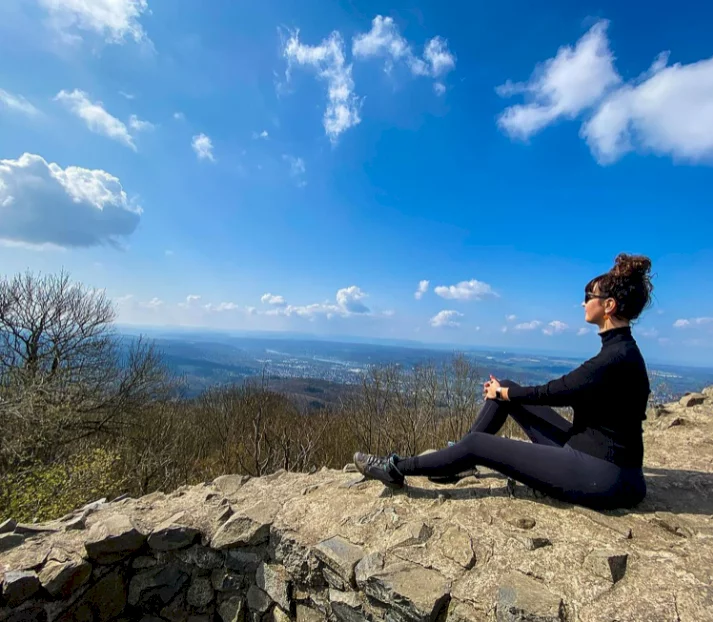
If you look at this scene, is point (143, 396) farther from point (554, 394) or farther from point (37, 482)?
point (554, 394)

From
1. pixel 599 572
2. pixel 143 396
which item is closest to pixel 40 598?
pixel 599 572

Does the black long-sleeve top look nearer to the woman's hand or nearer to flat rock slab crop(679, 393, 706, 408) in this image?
the woman's hand

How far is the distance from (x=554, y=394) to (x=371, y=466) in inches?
63.2

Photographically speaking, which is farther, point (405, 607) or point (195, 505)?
point (195, 505)

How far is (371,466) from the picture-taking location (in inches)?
123

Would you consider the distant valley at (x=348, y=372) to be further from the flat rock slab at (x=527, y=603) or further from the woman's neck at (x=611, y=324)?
the flat rock slab at (x=527, y=603)

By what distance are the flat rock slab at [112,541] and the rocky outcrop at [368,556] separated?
0.03ft

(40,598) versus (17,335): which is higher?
(17,335)

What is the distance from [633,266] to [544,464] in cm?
153

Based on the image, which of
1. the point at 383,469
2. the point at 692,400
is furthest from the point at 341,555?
the point at 692,400

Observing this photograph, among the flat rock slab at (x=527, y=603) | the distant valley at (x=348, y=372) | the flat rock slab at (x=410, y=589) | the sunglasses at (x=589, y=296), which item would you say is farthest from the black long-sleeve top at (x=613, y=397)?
the distant valley at (x=348, y=372)

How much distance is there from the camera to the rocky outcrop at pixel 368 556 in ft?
6.54

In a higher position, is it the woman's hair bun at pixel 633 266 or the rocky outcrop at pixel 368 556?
the woman's hair bun at pixel 633 266

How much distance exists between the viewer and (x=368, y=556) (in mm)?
2482
